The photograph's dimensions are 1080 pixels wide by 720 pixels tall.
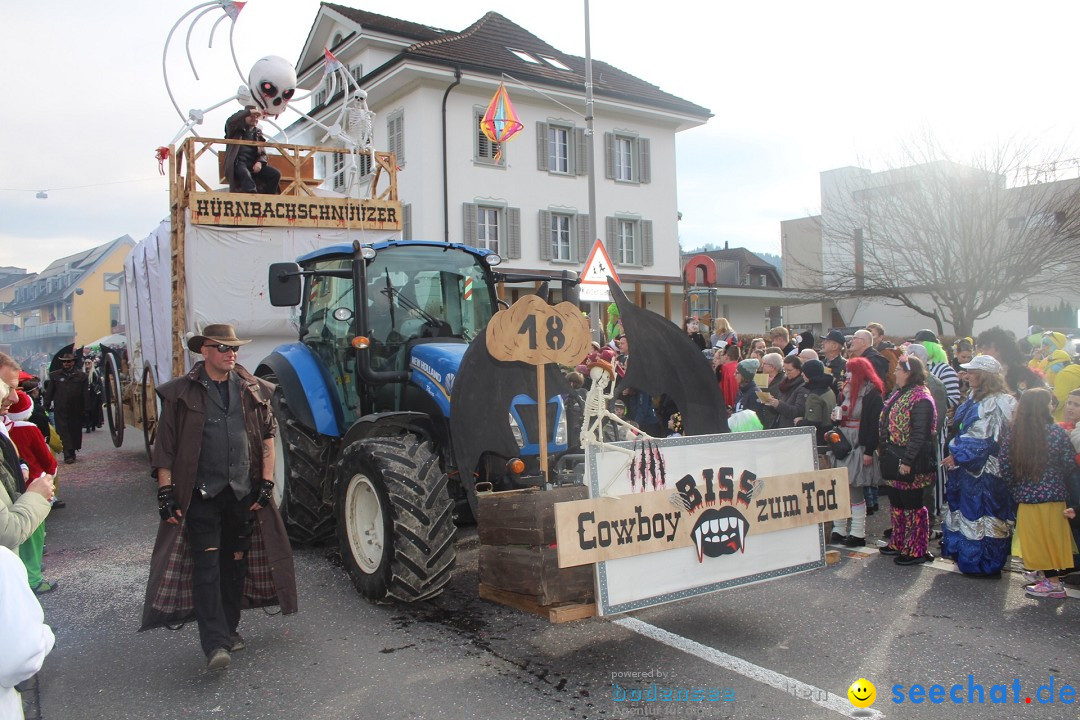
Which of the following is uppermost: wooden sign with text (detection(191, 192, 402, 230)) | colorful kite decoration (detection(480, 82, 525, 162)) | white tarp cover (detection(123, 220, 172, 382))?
colorful kite decoration (detection(480, 82, 525, 162))

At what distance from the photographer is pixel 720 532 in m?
4.50

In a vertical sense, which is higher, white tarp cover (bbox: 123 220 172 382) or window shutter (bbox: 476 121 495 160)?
window shutter (bbox: 476 121 495 160)

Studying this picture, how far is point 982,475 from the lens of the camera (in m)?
6.11

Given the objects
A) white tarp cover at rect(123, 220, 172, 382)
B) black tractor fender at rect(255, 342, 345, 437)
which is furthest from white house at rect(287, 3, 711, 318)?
black tractor fender at rect(255, 342, 345, 437)

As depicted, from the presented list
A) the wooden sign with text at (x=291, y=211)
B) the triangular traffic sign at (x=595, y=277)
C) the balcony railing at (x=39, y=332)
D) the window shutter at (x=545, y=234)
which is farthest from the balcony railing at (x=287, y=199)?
the balcony railing at (x=39, y=332)

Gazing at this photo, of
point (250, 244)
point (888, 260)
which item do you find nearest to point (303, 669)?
point (250, 244)

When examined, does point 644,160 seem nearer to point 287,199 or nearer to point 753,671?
point 287,199

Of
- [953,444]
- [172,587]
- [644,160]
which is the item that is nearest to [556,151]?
[644,160]

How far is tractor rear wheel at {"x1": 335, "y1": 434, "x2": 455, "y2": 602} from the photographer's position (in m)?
5.00

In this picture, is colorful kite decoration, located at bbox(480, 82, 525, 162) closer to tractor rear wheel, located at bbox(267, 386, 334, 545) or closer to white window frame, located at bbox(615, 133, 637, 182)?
tractor rear wheel, located at bbox(267, 386, 334, 545)

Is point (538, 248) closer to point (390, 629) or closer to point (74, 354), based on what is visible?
point (74, 354)

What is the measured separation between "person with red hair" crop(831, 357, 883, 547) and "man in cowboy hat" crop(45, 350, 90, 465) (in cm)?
1121

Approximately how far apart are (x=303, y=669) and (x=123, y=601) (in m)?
2.21

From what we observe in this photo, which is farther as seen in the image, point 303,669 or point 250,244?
point 250,244
